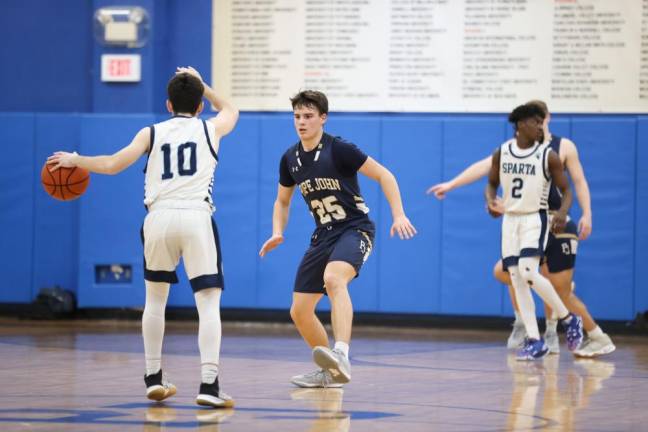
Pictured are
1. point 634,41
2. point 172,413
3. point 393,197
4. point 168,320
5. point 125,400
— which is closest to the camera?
point 172,413

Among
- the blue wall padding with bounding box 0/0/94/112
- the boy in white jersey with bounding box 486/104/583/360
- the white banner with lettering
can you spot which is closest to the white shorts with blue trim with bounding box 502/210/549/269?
the boy in white jersey with bounding box 486/104/583/360

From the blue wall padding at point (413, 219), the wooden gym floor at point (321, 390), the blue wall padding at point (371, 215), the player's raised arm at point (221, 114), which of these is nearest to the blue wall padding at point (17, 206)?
the blue wall padding at point (371, 215)

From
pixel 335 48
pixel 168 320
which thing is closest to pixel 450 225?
pixel 335 48

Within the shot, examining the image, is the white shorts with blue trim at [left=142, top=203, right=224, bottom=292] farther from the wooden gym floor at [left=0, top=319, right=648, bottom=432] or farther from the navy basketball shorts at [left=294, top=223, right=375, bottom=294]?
the navy basketball shorts at [left=294, top=223, right=375, bottom=294]

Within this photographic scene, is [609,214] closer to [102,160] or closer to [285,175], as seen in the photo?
[285,175]

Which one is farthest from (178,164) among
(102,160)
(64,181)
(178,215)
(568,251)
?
(568,251)

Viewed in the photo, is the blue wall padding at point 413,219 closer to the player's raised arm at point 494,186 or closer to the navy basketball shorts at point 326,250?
the player's raised arm at point 494,186

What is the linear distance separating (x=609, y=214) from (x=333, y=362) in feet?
19.6

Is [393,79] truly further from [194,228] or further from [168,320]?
[194,228]

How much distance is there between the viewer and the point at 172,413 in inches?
235

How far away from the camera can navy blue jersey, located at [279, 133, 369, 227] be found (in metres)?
7.33

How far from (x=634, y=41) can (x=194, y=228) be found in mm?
7229

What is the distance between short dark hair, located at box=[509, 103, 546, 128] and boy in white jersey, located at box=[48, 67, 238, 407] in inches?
142

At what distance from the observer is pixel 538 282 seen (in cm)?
939
